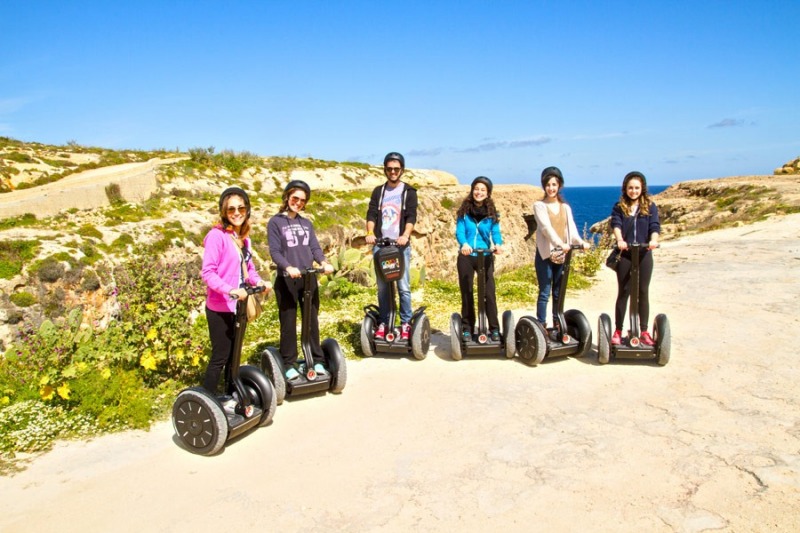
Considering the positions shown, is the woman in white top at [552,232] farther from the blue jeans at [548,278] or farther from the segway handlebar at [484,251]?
the segway handlebar at [484,251]

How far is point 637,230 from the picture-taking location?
6.38 m

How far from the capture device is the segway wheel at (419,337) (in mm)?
6734

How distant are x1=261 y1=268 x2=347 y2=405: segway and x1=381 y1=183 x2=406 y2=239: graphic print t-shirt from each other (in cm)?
165

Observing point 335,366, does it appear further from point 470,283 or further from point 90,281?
point 90,281

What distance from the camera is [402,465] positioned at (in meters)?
4.30

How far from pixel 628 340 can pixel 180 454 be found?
503 cm

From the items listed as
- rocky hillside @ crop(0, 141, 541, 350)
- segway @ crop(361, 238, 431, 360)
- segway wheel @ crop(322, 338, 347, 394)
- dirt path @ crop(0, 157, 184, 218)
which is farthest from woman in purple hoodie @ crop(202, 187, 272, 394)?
dirt path @ crop(0, 157, 184, 218)

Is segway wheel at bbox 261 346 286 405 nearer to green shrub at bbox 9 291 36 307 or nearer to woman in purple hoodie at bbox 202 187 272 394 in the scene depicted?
woman in purple hoodie at bbox 202 187 272 394

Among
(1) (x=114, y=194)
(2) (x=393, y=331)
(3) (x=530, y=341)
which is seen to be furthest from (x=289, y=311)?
(1) (x=114, y=194)

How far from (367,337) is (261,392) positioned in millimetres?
2120

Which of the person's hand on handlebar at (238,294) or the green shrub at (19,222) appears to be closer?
the person's hand on handlebar at (238,294)

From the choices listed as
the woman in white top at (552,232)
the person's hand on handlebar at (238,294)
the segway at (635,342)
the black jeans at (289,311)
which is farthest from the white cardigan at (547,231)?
the person's hand on handlebar at (238,294)

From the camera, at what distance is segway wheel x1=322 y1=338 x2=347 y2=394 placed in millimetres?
5703

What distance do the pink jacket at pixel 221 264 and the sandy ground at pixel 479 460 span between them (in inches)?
49.3
